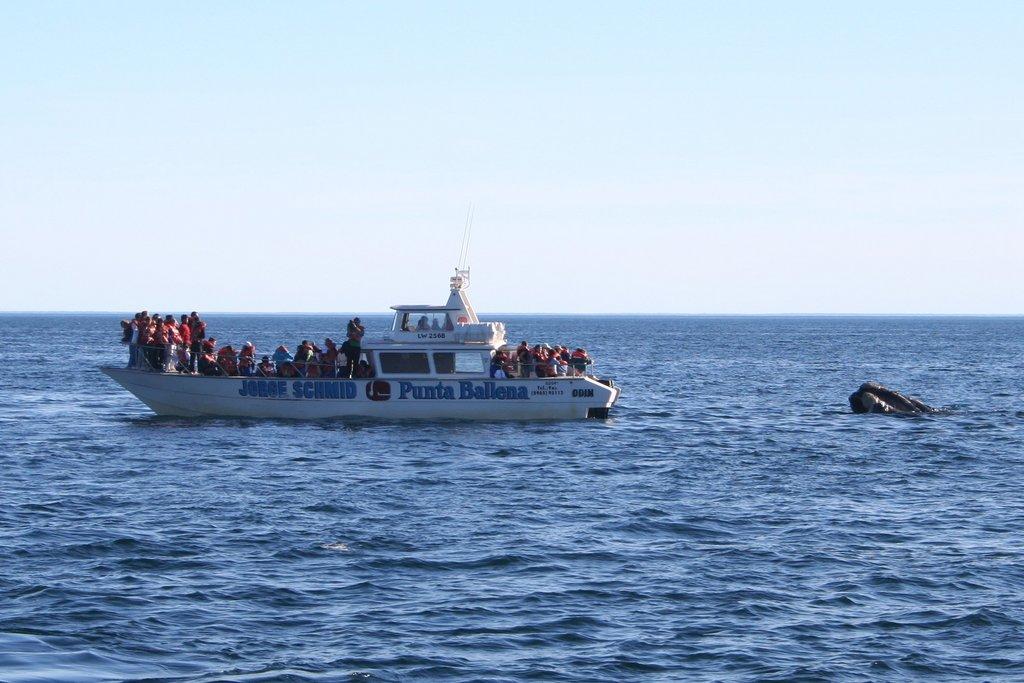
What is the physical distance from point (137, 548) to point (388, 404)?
18854mm

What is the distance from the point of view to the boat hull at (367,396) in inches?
1587

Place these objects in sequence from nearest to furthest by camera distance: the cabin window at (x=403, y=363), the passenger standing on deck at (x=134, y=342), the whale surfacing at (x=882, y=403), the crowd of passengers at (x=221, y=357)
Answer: the cabin window at (x=403, y=363)
the crowd of passengers at (x=221, y=357)
the passenger standing on deck at (x=134, y=342)
the whale surfacing at (x=882, y=403)

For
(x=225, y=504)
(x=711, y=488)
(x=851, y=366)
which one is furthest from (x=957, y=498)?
(x=851, y=366)

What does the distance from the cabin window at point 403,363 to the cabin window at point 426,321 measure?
2.76 ft

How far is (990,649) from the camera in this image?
16781 millimetres

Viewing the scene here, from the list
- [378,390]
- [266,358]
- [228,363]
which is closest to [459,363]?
[378,390]

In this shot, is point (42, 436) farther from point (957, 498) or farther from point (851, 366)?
point (851, 366)

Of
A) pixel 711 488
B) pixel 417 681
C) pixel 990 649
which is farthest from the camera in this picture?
pixel 711 488

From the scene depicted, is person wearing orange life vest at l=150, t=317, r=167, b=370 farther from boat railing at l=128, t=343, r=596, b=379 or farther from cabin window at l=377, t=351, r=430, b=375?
cabin window at l=377, t=351, r=430, b=375

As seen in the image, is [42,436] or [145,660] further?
[42,436]

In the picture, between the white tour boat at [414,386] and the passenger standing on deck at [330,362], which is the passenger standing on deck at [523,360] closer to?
the white tour boat at [414,386]

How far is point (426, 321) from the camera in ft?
131

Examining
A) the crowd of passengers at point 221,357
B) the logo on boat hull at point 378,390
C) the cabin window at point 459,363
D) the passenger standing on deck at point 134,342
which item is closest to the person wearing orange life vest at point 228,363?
the crowd of passengers at point 221,357

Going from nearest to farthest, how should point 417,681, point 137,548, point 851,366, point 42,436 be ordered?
point 417,681, point 137,548, point 42,436, point 851,366
